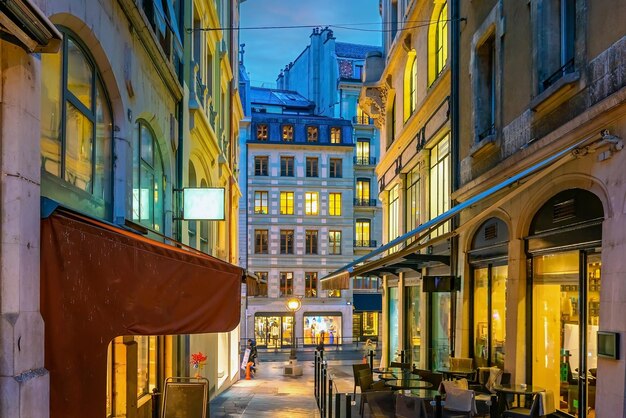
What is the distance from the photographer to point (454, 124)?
1546 cm

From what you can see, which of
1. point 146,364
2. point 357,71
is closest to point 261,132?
point 357,71

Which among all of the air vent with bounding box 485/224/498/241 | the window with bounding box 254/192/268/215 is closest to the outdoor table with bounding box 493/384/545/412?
the air vent with bounding box 485/224/498/241

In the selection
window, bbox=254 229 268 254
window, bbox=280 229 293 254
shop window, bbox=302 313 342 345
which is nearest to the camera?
shop window, bbox=302 313 342 345

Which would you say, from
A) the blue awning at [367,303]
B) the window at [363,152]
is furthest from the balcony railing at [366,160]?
the blue awning at [367,303]

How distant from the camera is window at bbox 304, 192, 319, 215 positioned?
47.9 metres

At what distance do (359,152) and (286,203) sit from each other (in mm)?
7562

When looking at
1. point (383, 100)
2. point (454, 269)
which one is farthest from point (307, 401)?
point (383, 100)

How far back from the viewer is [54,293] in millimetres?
4883

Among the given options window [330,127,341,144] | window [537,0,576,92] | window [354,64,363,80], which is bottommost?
window [537,0,576,92]

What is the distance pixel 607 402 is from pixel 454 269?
25.3 feet

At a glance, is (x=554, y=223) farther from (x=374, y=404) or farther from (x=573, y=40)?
(x=374, y=404)

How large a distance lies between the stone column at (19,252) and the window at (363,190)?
149 ft

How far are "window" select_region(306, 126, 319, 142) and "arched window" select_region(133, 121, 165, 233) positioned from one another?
36.4 metres

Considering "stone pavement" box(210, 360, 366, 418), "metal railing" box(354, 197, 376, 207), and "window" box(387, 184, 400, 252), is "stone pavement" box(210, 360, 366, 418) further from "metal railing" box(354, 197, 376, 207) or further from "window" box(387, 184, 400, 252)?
"metal railing" box(354, 197, 376, 207)
